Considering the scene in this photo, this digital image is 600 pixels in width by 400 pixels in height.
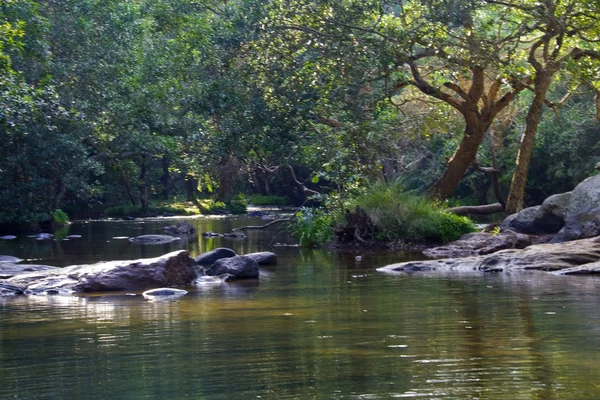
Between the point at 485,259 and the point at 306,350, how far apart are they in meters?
8.51

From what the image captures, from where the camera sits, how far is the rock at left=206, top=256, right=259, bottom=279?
1464cm

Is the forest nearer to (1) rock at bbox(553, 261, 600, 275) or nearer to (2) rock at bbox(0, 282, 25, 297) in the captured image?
(1) rock at bbox(553, 261, 600, 275)

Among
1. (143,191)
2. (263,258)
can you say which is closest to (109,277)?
(263,258)

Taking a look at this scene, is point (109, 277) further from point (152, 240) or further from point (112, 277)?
point (152, 240)

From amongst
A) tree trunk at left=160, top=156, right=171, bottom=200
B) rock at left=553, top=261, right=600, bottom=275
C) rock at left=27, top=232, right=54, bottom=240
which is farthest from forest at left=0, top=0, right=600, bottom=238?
tree trunk at left=160, top=156, right=171, bottom=200

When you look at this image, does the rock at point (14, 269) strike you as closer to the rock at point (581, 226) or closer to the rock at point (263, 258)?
the rock at point (263, 258)

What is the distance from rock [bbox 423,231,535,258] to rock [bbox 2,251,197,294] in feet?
22.7

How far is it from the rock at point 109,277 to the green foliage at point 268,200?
45.1 meters

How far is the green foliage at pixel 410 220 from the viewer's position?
21078 millimetres

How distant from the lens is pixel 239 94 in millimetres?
21953

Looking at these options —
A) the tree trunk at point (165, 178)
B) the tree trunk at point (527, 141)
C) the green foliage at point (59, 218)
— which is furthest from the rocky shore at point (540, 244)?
the tree trunk at point (165, 178)

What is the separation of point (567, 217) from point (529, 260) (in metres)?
Answer: 3.97

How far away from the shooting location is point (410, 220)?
2120cm

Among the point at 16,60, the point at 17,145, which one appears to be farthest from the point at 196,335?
the point at 17,145
